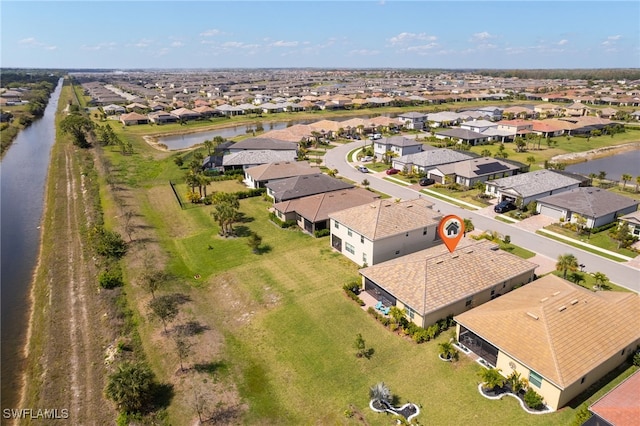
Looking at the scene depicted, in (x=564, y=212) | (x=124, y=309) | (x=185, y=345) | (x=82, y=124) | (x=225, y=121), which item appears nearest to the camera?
(x=185, y=345)

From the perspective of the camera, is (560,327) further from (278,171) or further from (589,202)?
(278,171)

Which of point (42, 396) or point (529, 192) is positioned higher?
point (529, 192)

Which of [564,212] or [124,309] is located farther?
[564,212]

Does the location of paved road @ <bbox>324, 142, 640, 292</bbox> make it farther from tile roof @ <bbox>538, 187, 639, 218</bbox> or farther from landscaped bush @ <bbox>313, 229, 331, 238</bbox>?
landscaped bush @ <bbox>313, 229, 331, 238</bbox>

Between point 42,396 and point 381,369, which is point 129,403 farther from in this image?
point 381,369

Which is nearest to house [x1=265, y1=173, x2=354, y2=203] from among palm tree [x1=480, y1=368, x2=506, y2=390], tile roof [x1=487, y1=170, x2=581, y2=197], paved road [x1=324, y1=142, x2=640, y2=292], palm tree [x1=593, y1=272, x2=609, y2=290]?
paved road [x1=324, y1=142, x2=640, y2=292]

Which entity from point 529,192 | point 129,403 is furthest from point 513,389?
point 529,192
